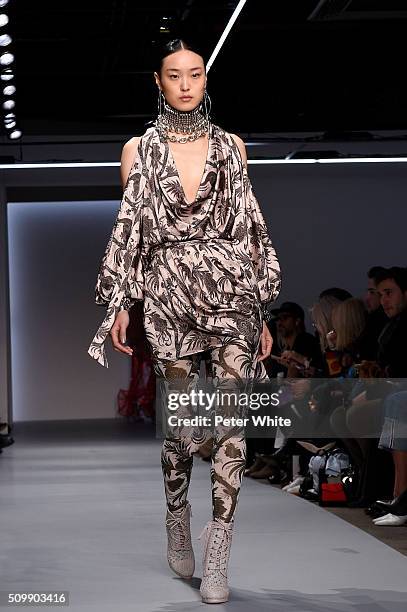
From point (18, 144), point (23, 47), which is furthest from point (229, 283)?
point (18, 144)

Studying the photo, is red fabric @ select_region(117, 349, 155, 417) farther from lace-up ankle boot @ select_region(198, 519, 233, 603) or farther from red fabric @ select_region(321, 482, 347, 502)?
lace-up ankle boot @ select_region(198, 519, 233, 603)

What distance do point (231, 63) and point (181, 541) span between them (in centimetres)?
688

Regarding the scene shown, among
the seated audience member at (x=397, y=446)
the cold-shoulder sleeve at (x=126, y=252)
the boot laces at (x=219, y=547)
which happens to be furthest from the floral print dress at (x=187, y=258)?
the seated audience member at (x=397, y=446)

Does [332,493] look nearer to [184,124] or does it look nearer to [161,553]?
[161,553]

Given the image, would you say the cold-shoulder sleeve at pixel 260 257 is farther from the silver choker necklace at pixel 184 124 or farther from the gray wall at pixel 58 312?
the gray wall at pixel 58 312

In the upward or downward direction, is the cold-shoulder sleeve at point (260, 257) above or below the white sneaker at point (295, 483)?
above

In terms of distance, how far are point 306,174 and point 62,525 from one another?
26.9ft

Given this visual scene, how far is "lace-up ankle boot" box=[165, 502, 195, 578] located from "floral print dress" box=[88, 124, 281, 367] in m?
0.36

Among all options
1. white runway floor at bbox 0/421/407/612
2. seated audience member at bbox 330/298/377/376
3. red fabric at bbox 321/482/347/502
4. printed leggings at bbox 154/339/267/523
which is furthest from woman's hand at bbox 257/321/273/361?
seated audience member at bbox 330/298/377/376

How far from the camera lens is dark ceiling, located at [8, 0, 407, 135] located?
7.39 m

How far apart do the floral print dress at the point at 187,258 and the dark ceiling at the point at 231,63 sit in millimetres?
4466

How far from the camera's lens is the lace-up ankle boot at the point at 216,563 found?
7.38 ft

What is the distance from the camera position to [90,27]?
25.2ft

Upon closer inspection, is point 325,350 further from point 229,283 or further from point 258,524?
point 229,283
